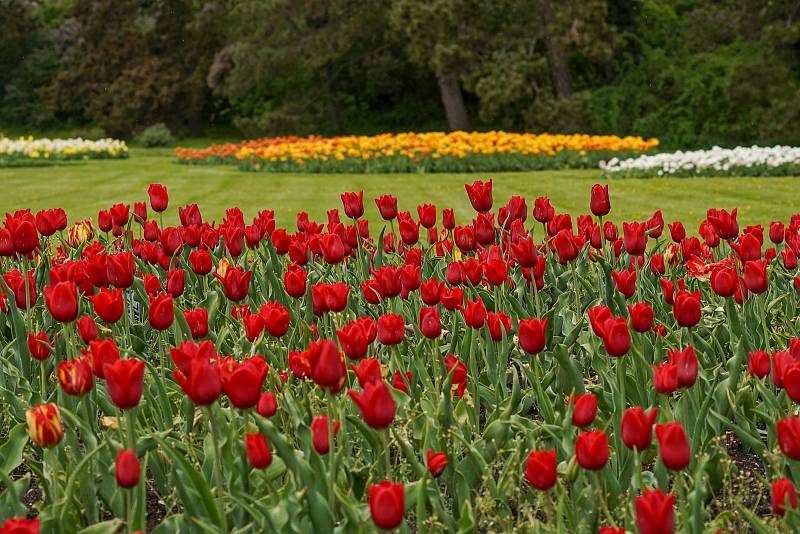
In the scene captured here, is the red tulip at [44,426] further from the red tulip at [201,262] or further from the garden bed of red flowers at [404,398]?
the red tulip at [201,262]

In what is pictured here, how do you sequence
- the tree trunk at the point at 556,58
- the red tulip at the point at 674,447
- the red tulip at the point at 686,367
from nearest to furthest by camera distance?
the red tulip at the point at 674,447
the red tulip at the point at 686,367
the tree trunk at the point at 556,58

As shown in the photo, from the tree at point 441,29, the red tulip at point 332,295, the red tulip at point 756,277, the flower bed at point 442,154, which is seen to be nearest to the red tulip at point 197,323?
the red tulip at point 332,295

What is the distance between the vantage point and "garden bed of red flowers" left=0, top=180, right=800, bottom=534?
224 centimetres

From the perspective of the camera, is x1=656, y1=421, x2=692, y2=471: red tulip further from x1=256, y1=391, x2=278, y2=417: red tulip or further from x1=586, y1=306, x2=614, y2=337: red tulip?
x1=256, y1=391, x2=278, y2=417: red tulip

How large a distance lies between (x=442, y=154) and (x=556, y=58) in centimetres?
918

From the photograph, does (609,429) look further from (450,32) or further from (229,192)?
(450,32)

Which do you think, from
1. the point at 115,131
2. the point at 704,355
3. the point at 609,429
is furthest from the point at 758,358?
the point at 115,131

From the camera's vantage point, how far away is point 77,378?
243 centimetres

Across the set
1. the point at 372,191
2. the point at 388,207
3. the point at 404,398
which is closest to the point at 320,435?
the point at 404,398

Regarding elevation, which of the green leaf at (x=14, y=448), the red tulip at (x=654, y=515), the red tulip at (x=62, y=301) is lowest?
the red tulip at (x=654, y=515)

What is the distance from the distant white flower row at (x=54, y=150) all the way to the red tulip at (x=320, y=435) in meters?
18.9

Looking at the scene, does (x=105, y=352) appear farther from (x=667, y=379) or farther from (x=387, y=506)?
(x=667, y=379)

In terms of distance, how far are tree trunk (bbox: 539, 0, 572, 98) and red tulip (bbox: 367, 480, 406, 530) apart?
23914 mm

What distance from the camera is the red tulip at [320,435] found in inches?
91.0
